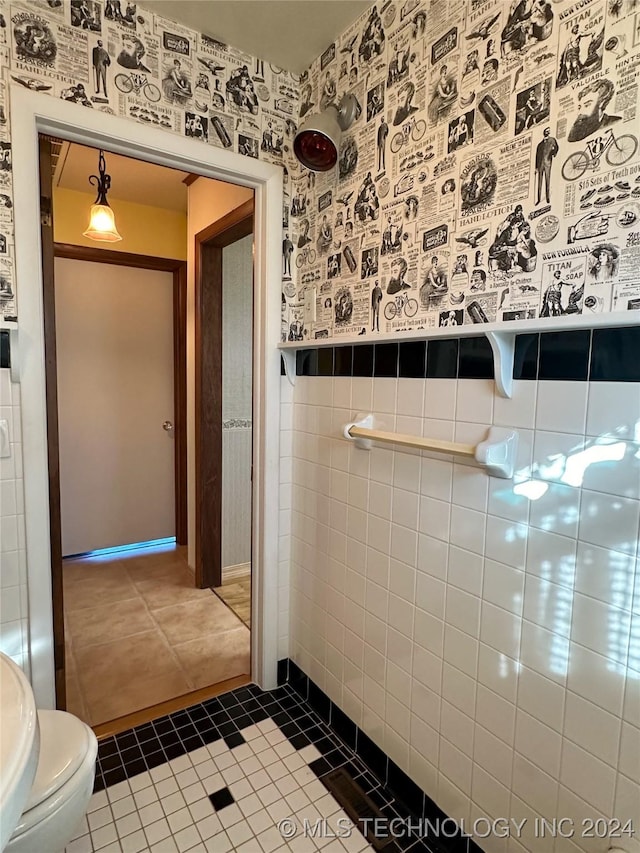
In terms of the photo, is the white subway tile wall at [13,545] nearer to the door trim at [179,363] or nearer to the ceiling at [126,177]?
the ceiling at [126,177]

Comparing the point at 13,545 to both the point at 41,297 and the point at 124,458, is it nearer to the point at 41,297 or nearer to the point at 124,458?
the point at 41,297

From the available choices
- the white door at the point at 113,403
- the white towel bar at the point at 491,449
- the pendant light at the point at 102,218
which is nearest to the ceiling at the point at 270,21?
the pendant light at the point at 102,218

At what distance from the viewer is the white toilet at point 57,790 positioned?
0.98 m

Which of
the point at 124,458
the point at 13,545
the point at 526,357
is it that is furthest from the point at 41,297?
the point at 124,458

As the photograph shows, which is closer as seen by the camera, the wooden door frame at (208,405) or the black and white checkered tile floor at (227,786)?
the black and white checkered tile floor at (227,786)

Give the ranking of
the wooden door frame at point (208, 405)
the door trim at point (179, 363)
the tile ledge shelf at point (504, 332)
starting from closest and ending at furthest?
the tile ledge shelf at point (504, 332), the wooden door frame at point (208, 405), the door trim at point (179, 363)

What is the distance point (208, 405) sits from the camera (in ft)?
9.56

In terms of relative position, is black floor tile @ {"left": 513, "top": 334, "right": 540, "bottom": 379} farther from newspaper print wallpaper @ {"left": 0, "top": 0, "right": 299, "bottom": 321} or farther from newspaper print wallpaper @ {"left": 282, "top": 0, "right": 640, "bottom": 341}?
newspaper print wallpaper @ {"left": 0, "top": 0, "right": 299, "bottom": 321}

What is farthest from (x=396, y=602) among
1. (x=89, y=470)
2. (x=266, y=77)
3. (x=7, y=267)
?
(x=89, y=470)

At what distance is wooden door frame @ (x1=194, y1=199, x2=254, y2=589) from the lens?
9.37 ft

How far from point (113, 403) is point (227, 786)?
265 centimetres

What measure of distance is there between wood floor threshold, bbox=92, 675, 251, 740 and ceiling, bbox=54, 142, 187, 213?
2480 millimetres

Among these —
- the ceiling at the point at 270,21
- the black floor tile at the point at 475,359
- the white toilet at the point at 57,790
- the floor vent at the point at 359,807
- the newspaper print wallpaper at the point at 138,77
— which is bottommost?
the floor vent at the point at 359,807

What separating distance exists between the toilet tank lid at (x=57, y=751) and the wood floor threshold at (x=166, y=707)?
0.66 metres
